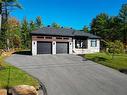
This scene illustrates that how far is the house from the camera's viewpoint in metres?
41.7

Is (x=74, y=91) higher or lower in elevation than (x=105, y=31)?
lower

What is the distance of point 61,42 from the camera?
44438mm

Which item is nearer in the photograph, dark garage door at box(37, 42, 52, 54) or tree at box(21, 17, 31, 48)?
dark garage door at box(37, 42, 52, 54)

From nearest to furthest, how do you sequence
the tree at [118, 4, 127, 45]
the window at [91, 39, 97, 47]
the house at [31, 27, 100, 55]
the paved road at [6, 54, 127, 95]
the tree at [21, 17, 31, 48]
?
the paved road at [6, 54, 127, 95]
the house at [31, 27, 100, 55]
the window at [91, 39, 97, 47]
the tree at [118, 4, 127, 45]
the tree at [21, 17, 31, 48]

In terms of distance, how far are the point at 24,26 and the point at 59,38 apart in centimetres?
3546

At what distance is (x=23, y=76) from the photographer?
69.5 ft

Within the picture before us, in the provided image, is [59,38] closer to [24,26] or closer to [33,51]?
[33,51]

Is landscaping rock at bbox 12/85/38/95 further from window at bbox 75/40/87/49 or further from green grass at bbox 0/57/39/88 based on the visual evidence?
window at bbox 75/40/87/49

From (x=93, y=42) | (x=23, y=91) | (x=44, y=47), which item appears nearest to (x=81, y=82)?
(x=23, y=91)

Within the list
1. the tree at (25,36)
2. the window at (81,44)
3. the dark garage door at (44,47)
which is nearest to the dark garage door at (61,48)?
the dark garage door at (44,47)

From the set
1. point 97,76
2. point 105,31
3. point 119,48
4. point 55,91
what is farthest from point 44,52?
point 105,31

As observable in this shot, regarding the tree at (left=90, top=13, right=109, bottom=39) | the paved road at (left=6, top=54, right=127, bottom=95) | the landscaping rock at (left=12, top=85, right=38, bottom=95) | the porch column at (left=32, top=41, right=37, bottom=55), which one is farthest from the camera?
the tree at (left=90, top=13, right=109, bottom=39)

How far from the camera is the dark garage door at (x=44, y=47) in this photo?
137ft

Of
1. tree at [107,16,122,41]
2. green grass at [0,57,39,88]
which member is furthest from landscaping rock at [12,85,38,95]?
tree at [107,16,122,41]
